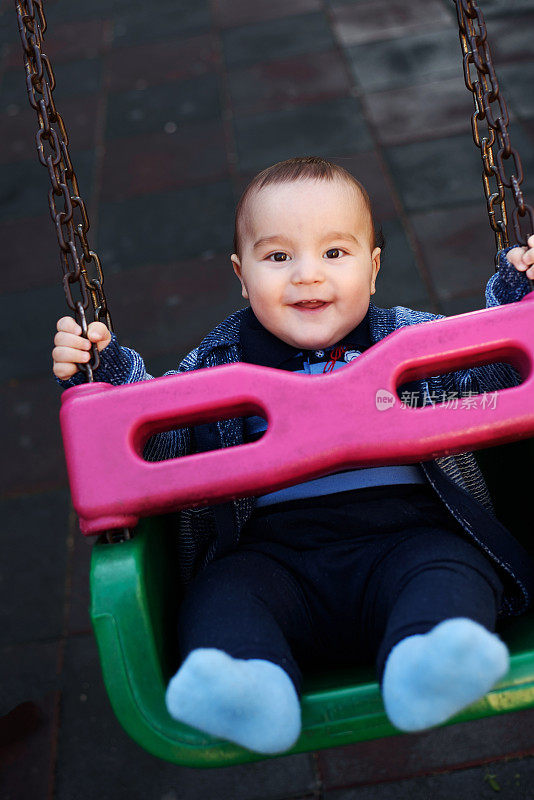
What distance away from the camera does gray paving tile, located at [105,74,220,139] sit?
3459 mm

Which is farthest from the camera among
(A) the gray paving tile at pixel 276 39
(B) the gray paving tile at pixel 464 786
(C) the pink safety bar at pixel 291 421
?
(A) the gray paving tile at pixel 276 39

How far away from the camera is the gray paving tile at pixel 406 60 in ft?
11.3

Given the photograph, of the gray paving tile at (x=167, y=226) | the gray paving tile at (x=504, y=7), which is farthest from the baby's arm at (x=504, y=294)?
the gray paving tile at (x=504, y=7)

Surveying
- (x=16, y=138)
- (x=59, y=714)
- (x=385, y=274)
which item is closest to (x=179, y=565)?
(x=59, y=714)

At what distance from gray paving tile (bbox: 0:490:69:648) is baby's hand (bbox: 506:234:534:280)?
1.22 metres

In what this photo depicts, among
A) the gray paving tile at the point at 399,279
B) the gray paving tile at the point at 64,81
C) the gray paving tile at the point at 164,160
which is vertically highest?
the gray paving tile at the point at 64,81

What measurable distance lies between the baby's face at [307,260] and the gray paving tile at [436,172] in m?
1.69

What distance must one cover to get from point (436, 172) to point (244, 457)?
7.43 feet

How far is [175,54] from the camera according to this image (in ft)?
13.0

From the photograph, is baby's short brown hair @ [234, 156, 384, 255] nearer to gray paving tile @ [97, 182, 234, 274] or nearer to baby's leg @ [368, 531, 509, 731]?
baby's leg @ [368, 531, 509, 731]

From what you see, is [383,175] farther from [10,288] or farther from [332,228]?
[332,228]

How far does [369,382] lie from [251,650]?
0.31 meters

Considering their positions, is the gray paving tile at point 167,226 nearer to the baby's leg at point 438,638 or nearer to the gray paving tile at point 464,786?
the gray paving tile at point 464,786

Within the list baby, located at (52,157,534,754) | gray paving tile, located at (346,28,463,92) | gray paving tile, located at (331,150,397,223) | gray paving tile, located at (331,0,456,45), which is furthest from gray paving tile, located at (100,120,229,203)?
baby, located at (52,157,534,754)
